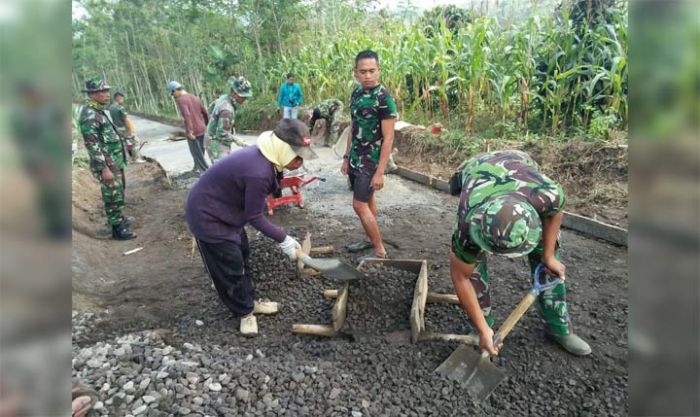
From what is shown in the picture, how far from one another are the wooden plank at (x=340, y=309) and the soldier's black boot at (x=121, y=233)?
3.34 m

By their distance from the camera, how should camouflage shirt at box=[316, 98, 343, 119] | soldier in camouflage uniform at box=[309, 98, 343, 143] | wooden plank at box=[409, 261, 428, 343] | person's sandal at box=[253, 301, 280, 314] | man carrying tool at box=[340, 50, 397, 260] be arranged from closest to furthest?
wooden plank at box=[409, 261, 428, 343], person's sandal at box=[253, 301, 280, 314], man carrying tool at box=[340, 50, 397, 260], soldier in camouflage uniform at box=[309, 98, 343, 143], camouflage shirt at box=[316, 98, 343, 119]

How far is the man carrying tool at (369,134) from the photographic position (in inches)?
138

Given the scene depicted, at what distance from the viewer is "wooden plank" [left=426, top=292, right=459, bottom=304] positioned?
3.09 meters

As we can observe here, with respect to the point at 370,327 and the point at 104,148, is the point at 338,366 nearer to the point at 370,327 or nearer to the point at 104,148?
the point at 370,327

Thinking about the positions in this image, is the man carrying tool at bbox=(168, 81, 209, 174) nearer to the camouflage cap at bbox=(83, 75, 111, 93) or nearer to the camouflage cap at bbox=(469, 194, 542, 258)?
the camouflage cap at bbox=(83, 75, 111, 93)

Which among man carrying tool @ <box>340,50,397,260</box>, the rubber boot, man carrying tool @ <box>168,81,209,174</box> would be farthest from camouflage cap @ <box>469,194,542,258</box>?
man carrying tool @ <box>168,81,209,174</box>

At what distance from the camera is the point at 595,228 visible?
418 centimetres

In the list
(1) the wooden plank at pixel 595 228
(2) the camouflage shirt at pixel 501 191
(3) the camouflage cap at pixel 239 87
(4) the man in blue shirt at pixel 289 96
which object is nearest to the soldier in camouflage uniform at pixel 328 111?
(4) the man in blue shirt at pixel 289 96

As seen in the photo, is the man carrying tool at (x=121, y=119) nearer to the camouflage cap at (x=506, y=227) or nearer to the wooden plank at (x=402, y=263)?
the wooden plank at (x=402, y=263)

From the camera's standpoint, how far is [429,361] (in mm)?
2564

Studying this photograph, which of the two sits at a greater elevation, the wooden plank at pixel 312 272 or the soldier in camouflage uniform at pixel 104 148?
the soldier in camouflage uniform at pixel 104 148

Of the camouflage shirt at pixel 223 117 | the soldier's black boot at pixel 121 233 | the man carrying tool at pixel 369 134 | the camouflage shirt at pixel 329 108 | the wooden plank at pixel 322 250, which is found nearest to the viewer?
the man carrying tool at pixel 369 134

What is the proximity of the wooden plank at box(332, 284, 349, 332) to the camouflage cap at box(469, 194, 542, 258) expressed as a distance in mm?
1283

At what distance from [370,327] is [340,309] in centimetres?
25
